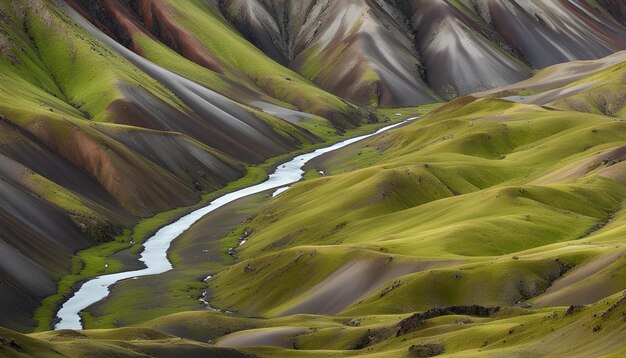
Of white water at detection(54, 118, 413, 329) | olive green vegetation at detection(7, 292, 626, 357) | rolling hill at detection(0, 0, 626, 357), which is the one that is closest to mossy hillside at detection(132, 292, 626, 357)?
olive green vegetation at detection(7, 292, 626, 357)

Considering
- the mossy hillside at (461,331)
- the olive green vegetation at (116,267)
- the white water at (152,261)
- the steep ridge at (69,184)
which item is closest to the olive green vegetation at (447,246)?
the mossy hillside at (461,331)

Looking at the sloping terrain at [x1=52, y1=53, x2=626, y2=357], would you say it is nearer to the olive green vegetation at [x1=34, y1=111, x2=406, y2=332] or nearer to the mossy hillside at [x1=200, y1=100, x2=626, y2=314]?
the mossy hillside at [x1=200, y1=100, x2=626, y2=314]

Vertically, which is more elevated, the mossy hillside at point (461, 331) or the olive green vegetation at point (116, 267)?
the olive green vegetation at point (116, 267)

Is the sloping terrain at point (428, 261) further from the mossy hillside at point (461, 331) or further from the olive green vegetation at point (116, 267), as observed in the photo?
the olive green vegetation at point (116, 267)

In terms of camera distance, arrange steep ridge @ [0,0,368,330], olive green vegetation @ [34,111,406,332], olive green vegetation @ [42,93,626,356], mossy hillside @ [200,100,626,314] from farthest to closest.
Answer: steep ridge @ [0,0,368,330] → olive green vegetation @ [34,111,406,332] → mossy hillside @ [200,100,626,314] → olive green vegetation @ [42,93,626,356]

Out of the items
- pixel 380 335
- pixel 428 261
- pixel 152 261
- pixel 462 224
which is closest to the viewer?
pixel 380 335

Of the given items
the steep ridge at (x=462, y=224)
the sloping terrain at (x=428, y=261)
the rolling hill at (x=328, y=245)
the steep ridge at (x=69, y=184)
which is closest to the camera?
the sloping terrain at (x=428, y=261)

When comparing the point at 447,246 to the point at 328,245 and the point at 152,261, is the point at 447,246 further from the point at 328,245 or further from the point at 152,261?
the point at 152,261

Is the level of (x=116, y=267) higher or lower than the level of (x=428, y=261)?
higher

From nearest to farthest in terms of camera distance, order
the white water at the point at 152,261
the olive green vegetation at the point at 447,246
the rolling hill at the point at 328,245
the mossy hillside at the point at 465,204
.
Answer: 1. the rolling hill at the point at 328,245
2. the olive green vegetation at the point at 447,246
3. the mossy hillside at the point at 465,204
4. the white water at the point at 152,261

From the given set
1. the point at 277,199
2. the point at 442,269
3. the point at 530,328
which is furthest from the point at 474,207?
the point at 530,328

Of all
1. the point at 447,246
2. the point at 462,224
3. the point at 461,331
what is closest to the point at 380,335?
the point at 461,331

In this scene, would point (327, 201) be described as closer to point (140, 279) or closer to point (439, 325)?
point (140, 279)
